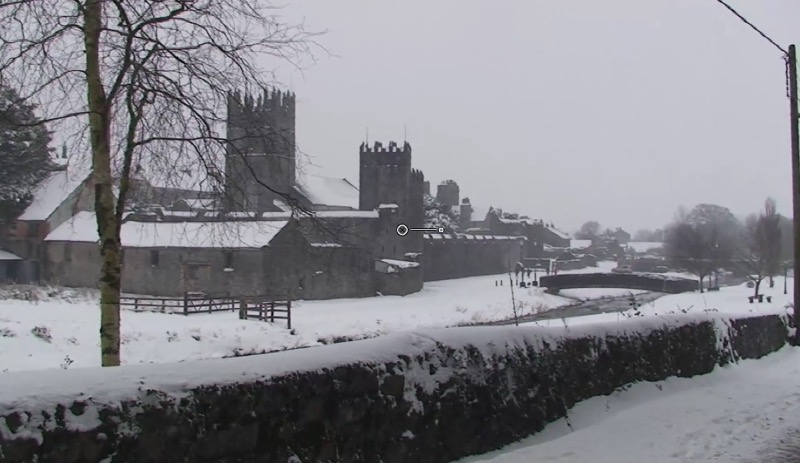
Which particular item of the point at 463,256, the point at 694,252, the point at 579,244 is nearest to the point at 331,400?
the point at 694,252

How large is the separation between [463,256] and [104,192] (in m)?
66.3

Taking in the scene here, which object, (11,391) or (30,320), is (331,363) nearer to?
(11,391)

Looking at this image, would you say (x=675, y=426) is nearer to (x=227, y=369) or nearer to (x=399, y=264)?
(x=227, y=369)

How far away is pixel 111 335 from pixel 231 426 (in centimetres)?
440

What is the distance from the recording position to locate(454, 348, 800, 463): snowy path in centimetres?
657

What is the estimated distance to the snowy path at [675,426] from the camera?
6.57 metres

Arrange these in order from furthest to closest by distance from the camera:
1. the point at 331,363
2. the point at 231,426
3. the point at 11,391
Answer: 1. the point at 331,363
2. the point at 231,426
3. the point at 11,391

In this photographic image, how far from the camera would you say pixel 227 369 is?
15.5 feet

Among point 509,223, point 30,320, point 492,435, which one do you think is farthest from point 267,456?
point 509,223

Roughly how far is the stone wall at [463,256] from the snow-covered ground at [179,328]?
25517 mm

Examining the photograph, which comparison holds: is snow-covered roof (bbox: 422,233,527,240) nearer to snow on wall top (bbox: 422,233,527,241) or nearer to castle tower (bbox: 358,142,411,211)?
snow on wall top (bbox: 422,233,527,241)

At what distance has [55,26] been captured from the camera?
7773 millimetres

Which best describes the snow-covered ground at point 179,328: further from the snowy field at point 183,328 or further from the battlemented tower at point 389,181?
the battlemented tower at point 389,181

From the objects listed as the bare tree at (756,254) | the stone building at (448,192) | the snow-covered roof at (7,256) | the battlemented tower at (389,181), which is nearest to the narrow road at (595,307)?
the bare tree at (756,254)
